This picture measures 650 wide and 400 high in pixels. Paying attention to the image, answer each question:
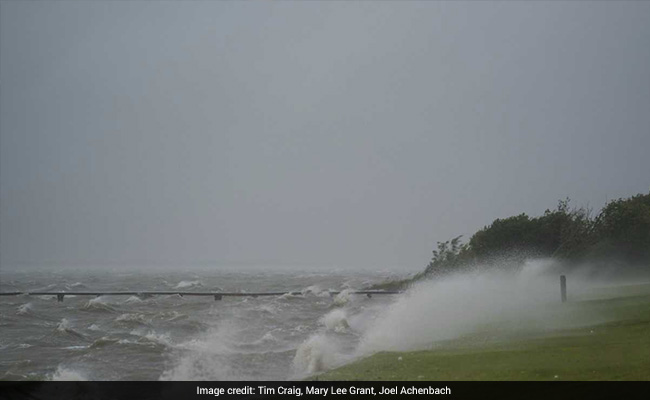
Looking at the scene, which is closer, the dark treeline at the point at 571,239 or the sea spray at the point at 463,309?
the sea spray at the point at 463,309

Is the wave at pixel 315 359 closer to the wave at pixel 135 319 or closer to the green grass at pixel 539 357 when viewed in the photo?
the green grass at pixel 539 357

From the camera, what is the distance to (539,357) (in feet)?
63.6

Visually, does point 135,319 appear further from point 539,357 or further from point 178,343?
point 539,357

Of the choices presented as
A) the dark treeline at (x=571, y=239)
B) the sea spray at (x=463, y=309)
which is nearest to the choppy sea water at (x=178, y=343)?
the sea spray at (x=463, y=309)

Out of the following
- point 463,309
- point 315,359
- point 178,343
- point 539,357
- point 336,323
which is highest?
point 539,357

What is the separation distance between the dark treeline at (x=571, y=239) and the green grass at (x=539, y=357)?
109ft

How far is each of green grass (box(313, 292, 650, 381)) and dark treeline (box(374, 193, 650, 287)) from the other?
33.3 meters

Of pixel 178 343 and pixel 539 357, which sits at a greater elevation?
pixel 539 357

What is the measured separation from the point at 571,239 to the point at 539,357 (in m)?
48.4

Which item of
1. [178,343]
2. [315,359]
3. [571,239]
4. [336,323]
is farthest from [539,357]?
[571,239]

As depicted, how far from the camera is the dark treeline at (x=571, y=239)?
60.3 metres
